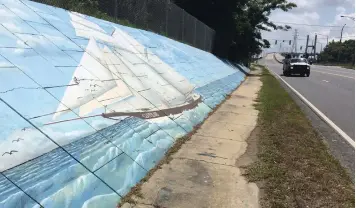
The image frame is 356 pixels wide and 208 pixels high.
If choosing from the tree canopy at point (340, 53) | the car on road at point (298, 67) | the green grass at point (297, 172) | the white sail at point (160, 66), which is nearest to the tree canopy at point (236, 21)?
the car on road at point (298, 67)

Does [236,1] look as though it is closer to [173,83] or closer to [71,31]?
[173,83]

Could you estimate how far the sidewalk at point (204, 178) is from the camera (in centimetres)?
410

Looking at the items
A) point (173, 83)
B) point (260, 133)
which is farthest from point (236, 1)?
point (260, 133)

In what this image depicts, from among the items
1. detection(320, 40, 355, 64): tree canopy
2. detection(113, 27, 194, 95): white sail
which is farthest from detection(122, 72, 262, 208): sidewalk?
detection(320, 40, 355, 64): tree canopy

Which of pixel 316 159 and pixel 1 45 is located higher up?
pixel 1 45

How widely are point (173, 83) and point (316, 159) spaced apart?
475 centimetres

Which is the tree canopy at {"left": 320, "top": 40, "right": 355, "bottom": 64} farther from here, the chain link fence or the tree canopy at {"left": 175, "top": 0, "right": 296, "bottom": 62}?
the chain link fence

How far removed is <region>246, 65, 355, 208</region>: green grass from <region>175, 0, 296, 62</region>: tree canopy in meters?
23.9

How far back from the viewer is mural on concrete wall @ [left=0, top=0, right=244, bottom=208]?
359 cm

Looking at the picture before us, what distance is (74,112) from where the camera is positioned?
4.84m

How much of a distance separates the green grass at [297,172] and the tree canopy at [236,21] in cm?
2389

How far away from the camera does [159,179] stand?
464cm

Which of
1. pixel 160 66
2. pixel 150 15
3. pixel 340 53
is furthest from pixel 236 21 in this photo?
pixel 340 53

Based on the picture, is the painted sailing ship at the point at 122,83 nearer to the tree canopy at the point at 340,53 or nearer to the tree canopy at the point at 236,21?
the tree canopy at the point at 236,21
